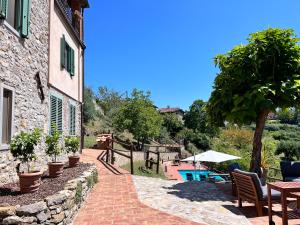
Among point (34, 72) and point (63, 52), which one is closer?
point (34, 72)

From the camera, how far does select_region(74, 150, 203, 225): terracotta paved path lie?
5570 millimetres

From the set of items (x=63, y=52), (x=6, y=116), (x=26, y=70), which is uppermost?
(x=63, y=52)

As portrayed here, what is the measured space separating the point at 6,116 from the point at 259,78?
7074mm

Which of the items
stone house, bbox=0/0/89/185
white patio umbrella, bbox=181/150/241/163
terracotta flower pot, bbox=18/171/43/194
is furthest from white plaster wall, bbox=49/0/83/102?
white patio umbrella, bbox=181/150/241/163

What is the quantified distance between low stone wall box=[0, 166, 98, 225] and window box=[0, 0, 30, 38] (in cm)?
404

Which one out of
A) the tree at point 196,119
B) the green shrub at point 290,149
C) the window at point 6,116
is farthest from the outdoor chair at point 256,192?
the tree at point 196,119

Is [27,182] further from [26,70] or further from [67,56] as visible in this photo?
[67,56]

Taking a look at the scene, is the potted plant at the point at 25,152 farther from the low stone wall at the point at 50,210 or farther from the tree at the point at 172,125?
the tree at the point at 172,125

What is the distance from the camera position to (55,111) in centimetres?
1041

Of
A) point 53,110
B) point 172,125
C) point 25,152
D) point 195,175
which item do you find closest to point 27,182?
point 25,152

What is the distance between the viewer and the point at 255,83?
857 centimetres

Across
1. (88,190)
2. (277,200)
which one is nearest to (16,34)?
(88,190)

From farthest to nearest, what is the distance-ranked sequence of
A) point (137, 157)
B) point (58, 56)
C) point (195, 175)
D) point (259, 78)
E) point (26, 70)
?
point (137, 157) < point (195, 175) < point (58, 56) < point (259, 78) < point (26, 70)

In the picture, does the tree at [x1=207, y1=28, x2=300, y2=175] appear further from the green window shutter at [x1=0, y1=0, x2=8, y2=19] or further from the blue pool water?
the blue pool water
